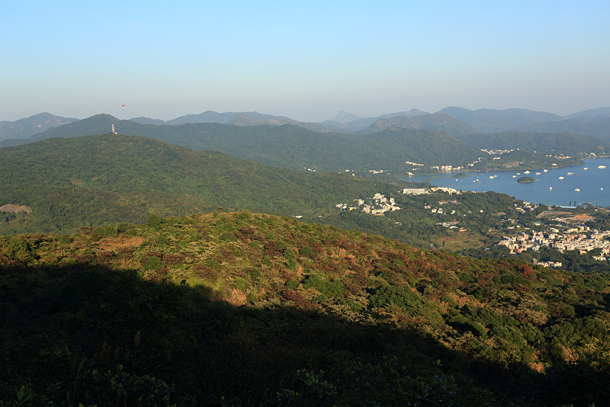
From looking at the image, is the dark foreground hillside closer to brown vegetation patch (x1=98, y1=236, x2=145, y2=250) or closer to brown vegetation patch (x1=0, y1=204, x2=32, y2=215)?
brown vegetation patch (x1=98, y1=236, x2=145, y2=250)

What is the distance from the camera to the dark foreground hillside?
30.3ft

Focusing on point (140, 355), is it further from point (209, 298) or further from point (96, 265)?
point (96, 265)

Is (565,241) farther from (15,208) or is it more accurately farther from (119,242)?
(15,208)

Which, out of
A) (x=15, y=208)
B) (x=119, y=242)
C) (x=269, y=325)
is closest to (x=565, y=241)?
(x=269, y=325)

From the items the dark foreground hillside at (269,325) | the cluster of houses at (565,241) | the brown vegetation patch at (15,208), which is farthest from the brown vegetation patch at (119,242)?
the cluster of houses at (565,241)

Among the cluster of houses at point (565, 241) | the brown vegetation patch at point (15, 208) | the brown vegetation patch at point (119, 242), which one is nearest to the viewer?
the brown vegetation patch at point (119, 242)

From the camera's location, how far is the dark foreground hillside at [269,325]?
9.23 meters

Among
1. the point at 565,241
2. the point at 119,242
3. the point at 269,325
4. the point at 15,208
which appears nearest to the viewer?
the point at 269,325

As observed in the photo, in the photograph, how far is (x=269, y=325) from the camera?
18.4 m

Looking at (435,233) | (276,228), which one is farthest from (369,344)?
(435,233)

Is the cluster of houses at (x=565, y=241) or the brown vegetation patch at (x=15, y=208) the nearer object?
the brown vegetation patch at (x=15, y=208)

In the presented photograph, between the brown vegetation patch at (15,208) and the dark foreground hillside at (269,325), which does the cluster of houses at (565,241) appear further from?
the brown vegetation patch at (15,208)

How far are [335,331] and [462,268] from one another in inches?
1277

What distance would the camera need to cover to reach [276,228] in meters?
41.7
